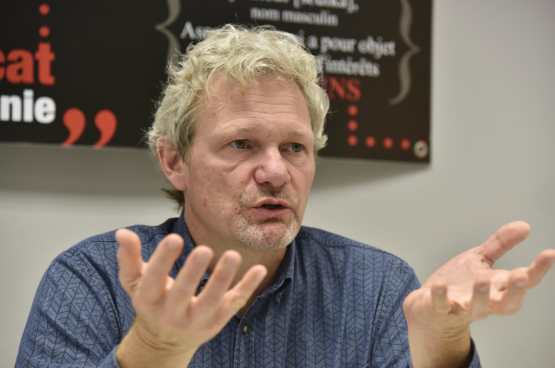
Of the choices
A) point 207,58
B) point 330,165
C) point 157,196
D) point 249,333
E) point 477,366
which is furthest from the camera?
point 330,165

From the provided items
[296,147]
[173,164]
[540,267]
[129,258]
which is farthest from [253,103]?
[540,267]

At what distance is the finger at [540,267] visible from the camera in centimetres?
73

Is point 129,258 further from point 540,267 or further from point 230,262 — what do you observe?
point 540,267

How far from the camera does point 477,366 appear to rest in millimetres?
917

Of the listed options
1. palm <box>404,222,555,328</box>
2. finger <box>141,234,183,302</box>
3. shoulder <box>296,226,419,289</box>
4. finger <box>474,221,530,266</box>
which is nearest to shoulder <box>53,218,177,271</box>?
shoulder <box>296,226,419,289</box>

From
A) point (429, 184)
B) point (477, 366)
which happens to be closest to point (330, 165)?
point (429, 184)

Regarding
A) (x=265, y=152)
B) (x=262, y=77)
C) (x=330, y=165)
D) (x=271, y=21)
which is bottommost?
(x=330, y=165)

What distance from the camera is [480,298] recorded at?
2.35ft

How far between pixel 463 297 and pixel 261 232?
1.45ft

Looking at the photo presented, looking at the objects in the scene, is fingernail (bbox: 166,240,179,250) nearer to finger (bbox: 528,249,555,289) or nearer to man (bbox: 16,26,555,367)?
man (bbox: 16,26,555,367)

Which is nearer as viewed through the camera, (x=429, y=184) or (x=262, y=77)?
(x=262, y=77)

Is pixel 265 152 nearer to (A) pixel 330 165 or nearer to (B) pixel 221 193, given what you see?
(B) pixel 221 193

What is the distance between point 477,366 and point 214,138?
0.71 m

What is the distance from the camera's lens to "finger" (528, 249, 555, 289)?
2.39 feet
